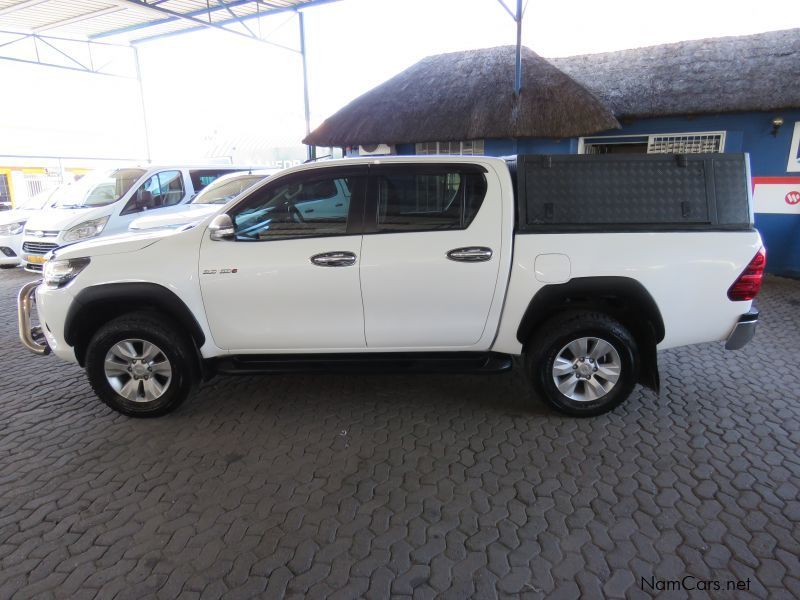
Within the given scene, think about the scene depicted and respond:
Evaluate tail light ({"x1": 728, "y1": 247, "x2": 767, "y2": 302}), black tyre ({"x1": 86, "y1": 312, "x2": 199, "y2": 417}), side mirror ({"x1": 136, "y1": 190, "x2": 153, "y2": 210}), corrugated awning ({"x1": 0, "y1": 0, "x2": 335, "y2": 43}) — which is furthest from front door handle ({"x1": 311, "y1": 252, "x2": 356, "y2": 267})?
corrugated awning ({"x1": 0, "y1": 0, "x2": 335, "y2": 43})

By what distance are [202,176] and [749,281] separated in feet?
29.4

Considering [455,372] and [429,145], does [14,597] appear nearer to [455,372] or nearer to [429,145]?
[455,372]

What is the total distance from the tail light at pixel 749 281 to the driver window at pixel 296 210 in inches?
107

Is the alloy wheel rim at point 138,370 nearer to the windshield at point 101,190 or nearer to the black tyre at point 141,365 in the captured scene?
the black tyre at point 141,365

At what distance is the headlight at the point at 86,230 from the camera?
826 cm

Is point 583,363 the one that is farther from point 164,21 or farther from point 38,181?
point 38,181

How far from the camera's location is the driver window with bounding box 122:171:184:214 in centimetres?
878

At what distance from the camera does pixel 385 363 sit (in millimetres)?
3826

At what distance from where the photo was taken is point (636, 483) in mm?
3119

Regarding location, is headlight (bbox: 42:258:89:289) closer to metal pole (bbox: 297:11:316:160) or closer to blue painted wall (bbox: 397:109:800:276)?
blue painted wall (bbox: 397:109:800:276)

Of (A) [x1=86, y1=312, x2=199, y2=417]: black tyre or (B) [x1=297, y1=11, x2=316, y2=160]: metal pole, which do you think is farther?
(B) [x1=297, y1=11, x2=316, y2=160]: metal pole

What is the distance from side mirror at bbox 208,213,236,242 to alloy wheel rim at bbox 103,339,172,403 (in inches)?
36.4

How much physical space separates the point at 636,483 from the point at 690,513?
13.1 inches

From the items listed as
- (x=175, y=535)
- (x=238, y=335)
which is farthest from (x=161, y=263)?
(x=175, y=535)
